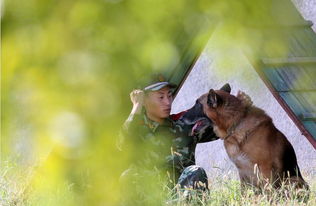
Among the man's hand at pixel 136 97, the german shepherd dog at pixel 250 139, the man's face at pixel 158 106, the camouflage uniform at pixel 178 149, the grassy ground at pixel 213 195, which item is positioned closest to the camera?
the man's hand at pixel 136 97

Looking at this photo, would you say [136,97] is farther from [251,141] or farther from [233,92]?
[233,92]

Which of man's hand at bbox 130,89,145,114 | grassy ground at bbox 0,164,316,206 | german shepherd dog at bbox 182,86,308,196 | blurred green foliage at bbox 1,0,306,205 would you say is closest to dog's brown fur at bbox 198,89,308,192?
german shepherd dog at bbox 182,86,308,196

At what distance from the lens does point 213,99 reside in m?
5.19

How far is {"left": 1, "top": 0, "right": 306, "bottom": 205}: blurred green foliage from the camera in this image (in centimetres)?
152

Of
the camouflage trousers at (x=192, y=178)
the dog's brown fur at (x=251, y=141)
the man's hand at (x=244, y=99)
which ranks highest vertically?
the camouflage trousers at (x=192, y=178)

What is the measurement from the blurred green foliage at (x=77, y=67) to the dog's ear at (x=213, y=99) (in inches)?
136

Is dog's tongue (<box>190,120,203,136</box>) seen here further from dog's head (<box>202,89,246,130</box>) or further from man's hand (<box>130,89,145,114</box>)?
man's hand (<box>130,89,145,114</box>)

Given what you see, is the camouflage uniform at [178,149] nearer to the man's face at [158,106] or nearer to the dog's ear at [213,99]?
the man's face at [158,106]

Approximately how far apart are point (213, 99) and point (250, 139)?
36 cm

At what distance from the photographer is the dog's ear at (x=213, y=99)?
5.16m

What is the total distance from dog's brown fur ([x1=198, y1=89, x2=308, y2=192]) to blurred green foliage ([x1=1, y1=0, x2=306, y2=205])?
3.44 m

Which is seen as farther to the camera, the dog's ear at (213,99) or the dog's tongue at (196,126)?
the dog's ear at (213,99)

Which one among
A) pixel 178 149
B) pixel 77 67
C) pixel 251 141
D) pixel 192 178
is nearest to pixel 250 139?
pixel 251 141

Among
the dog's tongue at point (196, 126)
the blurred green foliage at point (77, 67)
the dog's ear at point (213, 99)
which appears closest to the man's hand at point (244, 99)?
the dog's ear at point (213, 99)
